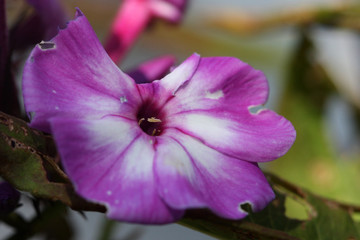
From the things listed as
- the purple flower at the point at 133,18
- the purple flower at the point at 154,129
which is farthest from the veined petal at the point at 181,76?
the purple flower at the point at 133,18

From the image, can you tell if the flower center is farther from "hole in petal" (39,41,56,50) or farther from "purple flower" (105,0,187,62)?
"purple flower" (105,0,187,62)

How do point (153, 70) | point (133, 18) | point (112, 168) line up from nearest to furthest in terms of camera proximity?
point (112, 168) < point (153, 70) < point (133, 18)

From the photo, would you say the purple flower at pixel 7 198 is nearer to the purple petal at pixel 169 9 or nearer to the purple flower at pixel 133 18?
the purple flower at pixel 133 18

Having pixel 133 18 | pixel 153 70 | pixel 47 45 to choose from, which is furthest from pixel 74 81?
pixel 133 18

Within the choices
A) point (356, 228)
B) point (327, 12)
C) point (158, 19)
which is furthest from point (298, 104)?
point (356, 228)

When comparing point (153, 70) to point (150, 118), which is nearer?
point (150, 118)

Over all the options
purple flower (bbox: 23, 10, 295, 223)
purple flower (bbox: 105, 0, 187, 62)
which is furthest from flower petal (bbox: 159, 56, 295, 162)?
purple flower (bbox: 105, 0, 187, 62)

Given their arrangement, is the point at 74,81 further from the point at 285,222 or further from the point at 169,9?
the point at 169,9
